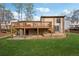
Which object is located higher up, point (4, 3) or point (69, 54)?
point (4, 3)

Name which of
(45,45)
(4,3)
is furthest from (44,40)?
(4,3)

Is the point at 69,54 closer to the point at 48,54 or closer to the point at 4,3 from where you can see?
the point at 48,54

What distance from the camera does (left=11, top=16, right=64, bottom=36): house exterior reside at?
408 inches

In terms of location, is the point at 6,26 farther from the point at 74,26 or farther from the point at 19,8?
the point at 74,26

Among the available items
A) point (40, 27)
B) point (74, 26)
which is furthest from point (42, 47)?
point (74, 26)

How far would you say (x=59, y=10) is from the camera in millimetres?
10359

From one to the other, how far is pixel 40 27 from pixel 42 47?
0.27 metres

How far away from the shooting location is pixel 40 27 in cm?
1038

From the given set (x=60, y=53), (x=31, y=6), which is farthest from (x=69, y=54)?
(x=31, y=6)

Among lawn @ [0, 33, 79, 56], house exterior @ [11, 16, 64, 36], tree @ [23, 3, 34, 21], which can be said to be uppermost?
tree @ [23, 3, 34, 21]

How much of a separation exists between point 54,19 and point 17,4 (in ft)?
1.75

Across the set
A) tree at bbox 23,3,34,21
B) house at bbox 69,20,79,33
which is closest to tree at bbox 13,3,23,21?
tree at bbox 23,3,34,21

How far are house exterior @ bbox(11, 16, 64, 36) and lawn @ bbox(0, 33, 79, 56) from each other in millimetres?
121

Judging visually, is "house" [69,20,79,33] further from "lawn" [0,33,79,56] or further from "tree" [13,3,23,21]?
"tree" [13,3,23,21]
